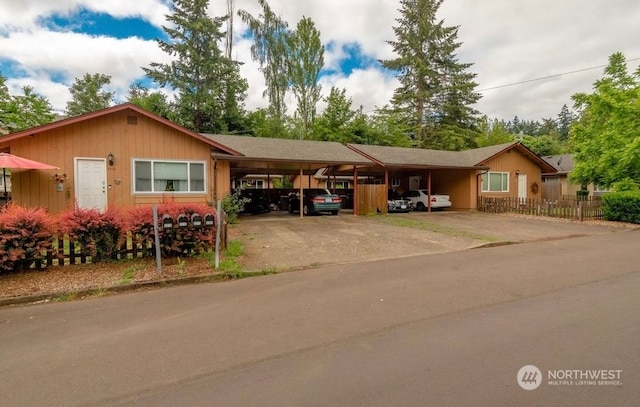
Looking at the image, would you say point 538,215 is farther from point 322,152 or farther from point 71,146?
point 71,146

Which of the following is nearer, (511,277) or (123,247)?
(511,277)

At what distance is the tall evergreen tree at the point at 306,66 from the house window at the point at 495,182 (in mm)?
17888

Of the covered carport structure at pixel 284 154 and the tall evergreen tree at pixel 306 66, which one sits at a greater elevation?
the tall evergreen tree at pixel 306 66

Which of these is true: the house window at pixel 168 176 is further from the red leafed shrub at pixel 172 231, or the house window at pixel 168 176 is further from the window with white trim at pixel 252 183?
the window with white trim at pixel 252 183

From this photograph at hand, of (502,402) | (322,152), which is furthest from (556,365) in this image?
(322,152)

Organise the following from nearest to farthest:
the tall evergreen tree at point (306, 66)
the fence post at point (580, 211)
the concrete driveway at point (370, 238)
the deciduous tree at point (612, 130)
Result: the concrete driveway at point (370, 238), the fence post at point (580, 211), the deciduous tree at point (612, 130), the tall evergreen tree at point (306, 66)

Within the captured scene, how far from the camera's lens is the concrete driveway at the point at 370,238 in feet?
26.4

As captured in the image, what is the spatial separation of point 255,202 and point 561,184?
2638 cm

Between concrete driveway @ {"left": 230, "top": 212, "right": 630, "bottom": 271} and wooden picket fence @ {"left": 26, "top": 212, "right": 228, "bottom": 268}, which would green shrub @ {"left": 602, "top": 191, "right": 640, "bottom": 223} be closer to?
concrete driveway @ {"left": 230, "top": 212, "right": 630, "bottom": 271}

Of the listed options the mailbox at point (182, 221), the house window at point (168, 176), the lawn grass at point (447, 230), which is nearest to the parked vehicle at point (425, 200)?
the lawn grass at point (447, 230)

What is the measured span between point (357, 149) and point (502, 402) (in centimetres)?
1892

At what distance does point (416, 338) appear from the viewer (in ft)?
11.8

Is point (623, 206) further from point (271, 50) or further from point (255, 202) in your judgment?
point (271, 50)

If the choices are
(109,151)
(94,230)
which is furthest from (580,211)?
(109,151)
